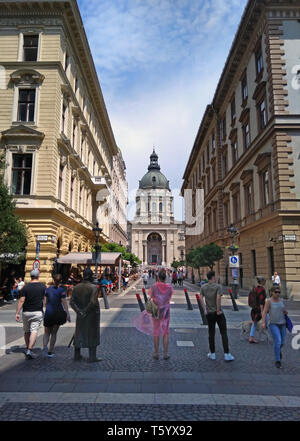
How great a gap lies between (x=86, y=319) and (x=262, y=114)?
2118 cm

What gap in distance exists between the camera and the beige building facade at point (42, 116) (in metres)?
19.7

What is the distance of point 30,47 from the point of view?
22.0 meters

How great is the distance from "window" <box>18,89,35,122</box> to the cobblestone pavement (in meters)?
20.0

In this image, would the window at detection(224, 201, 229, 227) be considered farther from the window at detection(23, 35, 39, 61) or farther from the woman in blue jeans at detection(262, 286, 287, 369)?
the woman in blue jeans at detection(262, 286, 287, 369)

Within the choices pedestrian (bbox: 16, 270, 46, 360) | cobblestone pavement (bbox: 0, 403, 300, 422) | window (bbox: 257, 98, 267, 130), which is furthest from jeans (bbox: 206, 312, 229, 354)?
window (bbox: 257, 98, 267, 130)

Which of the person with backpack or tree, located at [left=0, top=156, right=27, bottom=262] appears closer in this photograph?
the person with backpack

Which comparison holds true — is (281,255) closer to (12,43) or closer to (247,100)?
(247,100)

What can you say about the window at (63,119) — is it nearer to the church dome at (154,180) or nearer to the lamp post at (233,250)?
the lamp post at (233,250)

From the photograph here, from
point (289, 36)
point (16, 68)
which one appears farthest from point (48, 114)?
point (289, 36)

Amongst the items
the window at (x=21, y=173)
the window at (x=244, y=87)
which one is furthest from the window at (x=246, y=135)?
the window at (x=21, y=173)

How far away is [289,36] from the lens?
21.2 metres

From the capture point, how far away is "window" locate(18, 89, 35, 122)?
68.8ft

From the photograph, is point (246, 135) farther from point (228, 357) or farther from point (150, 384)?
point (150, 384)
